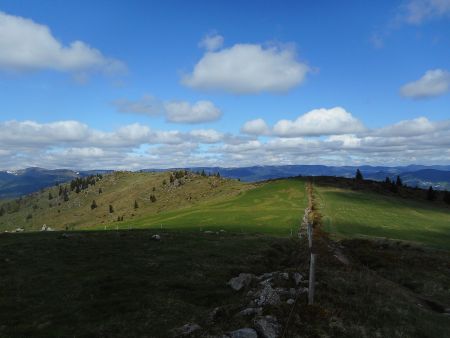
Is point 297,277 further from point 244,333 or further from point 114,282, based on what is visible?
point 114,282

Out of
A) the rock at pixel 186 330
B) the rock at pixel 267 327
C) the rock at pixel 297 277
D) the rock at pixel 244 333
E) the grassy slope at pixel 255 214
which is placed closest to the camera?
the rock at pixel 244 333

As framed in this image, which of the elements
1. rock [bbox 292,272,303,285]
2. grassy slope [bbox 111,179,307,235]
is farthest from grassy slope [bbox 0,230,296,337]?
grassy slope [bbox 111,179,307,235]

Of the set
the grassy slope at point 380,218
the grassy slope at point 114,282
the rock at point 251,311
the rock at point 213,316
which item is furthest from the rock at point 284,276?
the grassy slope at point 380,218

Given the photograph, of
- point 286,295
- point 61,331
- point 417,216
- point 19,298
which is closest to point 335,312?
point 286,295

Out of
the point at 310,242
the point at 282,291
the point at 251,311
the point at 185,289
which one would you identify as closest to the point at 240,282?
the point at 185,289

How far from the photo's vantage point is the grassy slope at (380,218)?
289ft

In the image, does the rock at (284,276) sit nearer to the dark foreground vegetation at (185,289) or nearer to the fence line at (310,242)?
the dark foreground vegetation at (185,289)

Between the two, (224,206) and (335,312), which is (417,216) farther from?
(335,312)

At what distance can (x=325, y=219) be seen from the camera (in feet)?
336

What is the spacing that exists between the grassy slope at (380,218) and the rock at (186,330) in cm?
5922

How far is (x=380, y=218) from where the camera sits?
112m

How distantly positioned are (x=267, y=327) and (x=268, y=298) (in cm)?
489

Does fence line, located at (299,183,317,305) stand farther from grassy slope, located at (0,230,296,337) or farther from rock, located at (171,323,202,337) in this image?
rock, located at (171,323,202,337)

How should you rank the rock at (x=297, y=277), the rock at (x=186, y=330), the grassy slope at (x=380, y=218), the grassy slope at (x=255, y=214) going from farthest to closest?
the grassy slope at (x=255, y=214) < the grassy slope at (x=380, y=218) < the rock at (x=297, y=277) < the rock at (x=186, y=330)
